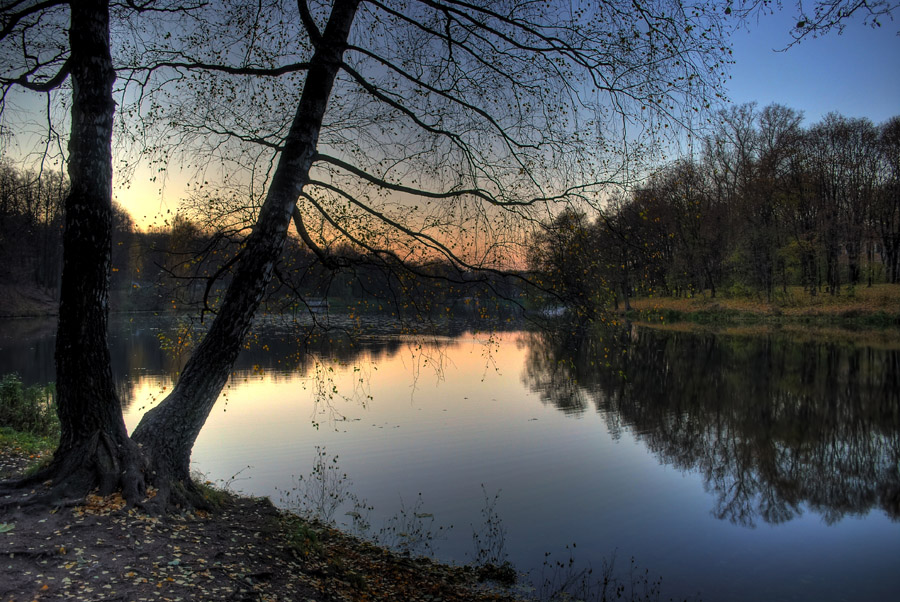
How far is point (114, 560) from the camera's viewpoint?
445 cm

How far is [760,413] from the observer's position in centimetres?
1642

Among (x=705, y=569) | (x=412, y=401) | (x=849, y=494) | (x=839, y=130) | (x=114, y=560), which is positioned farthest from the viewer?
(x=839, y=130)

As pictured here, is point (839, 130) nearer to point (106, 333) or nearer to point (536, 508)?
point (536, 508)

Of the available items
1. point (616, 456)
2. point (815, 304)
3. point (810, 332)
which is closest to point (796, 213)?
point (815, 304)

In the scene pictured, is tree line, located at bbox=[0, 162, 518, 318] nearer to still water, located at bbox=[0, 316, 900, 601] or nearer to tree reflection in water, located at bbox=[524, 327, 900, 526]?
still water, located at bbox=[0, 316, 900, 601]

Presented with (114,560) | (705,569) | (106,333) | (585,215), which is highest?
(585,215)

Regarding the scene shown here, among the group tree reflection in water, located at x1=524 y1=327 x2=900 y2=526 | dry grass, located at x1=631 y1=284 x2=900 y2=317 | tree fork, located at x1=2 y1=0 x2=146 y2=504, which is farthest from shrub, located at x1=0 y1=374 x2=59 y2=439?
dry grass, located at x1=631 y1=284 x2=900 y2=317

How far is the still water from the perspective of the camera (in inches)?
315

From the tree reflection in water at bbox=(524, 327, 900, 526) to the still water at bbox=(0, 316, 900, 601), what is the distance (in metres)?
0.07

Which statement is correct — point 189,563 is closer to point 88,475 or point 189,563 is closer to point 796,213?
point 88,475

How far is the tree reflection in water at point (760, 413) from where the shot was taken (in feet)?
34.0

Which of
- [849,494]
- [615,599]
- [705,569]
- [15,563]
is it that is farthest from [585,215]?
[849,494]

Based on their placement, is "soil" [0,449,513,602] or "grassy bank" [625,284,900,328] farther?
"grassy bank" [625,284,900,328]

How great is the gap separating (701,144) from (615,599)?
5313 millimetres
